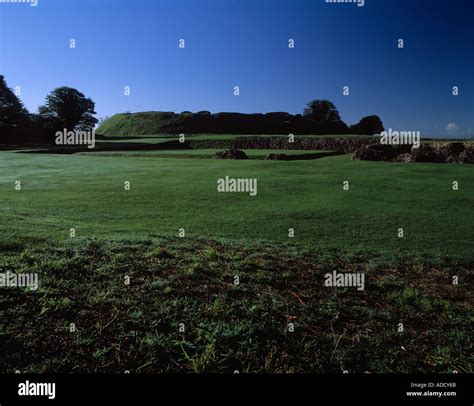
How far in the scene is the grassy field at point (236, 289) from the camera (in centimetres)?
366

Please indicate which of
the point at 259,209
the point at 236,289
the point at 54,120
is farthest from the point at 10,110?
the point at 236,289

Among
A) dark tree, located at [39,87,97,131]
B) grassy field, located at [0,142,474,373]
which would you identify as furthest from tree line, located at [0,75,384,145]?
grassy field, located at [0,142,474,373]

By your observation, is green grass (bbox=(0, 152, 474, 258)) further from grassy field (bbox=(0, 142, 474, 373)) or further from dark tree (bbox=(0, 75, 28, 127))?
dark tree (bbox=(0, 75, 28, 127))

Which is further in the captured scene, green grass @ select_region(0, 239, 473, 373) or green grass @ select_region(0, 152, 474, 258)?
green grass @ select_region(0, 152, 474, 258)

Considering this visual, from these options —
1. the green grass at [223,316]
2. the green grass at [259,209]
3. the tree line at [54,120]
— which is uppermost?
the tree line at [54,120]

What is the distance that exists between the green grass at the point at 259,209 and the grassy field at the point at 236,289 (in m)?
0.08

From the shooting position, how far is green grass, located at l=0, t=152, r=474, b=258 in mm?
8086

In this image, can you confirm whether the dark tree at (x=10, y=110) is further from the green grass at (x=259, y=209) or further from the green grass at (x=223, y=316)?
the green grass at (x=223, y=316)

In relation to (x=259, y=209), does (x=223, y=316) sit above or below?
below

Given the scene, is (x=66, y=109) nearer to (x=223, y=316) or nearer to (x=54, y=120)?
(x=54, y=120)

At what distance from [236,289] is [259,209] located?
20.7ft

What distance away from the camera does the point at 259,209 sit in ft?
36.8

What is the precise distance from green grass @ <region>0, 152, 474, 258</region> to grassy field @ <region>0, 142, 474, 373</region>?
0.26 feet

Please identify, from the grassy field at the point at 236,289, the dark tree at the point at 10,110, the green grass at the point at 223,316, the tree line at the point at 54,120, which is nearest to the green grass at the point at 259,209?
the grassy field at the point at 236,289
